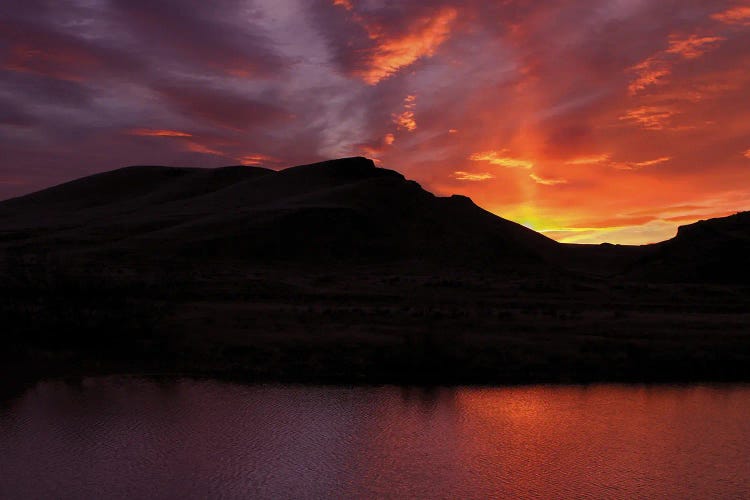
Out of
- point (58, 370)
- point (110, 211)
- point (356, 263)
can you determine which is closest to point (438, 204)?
point (356, 263)

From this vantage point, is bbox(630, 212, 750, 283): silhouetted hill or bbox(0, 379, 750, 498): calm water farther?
bbox(630, 212, 750, 283): silhouetted hill

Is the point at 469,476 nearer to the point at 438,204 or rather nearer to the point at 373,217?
the point at 373,217

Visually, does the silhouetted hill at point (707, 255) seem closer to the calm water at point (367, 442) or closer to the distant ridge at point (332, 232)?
the distant ridge at point (332, 232)

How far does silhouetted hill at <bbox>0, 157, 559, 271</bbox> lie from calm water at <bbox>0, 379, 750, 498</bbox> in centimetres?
5811

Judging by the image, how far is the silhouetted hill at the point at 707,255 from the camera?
2985 inches

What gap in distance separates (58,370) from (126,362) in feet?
6.66

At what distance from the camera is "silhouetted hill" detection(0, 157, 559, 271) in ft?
267

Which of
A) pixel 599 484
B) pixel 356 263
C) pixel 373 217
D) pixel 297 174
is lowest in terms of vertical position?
A: pixel 599 484

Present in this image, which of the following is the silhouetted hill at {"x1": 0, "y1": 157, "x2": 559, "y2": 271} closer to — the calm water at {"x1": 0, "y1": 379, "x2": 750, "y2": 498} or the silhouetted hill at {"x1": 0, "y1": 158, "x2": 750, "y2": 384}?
the silhouetted hill at {"x1": 0, "y1": 158, "x2": 750, "y2": 384}

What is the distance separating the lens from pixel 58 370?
19594 millimetres

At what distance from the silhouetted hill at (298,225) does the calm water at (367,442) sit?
58.1 meters

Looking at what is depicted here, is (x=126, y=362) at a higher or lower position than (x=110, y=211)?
lower

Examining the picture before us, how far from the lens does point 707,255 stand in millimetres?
80000

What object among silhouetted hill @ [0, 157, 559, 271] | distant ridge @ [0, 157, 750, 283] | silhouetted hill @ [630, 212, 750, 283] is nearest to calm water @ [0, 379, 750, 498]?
distant ridge @ [0, 157, 750, 283]
